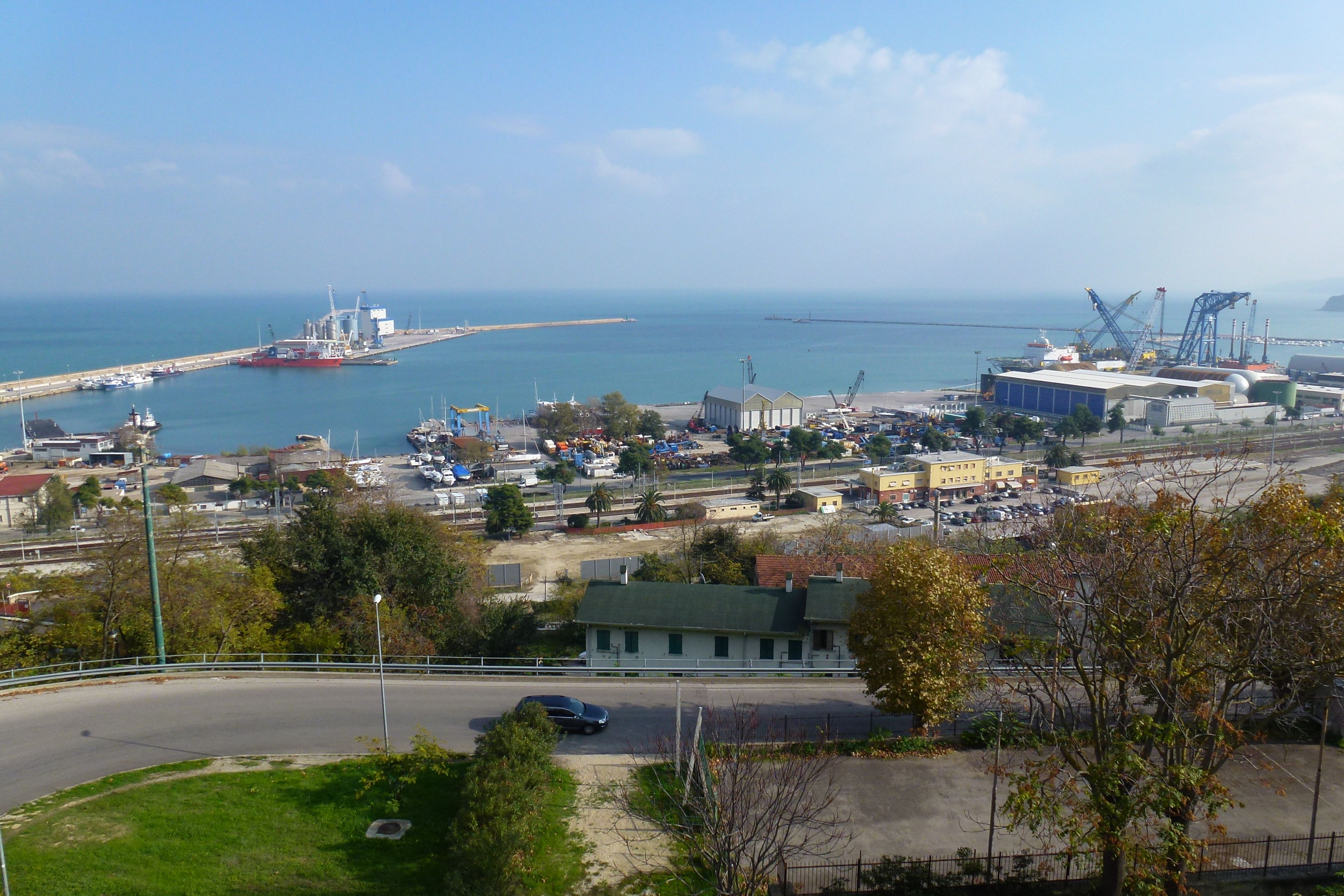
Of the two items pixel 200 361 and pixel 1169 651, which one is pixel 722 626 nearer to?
pixel 1169 651

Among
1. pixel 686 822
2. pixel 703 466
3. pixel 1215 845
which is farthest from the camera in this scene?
pixel 703 466

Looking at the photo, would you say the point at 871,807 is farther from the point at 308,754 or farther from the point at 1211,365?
the point at 1211,365

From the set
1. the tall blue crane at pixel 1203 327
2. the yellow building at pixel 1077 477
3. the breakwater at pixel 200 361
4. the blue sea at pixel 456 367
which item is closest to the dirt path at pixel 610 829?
the yellow building at pixel 1077 477

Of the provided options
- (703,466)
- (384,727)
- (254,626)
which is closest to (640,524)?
(703,466)

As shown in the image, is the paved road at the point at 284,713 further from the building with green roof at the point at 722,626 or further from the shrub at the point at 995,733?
the shrub at the point at 995,733

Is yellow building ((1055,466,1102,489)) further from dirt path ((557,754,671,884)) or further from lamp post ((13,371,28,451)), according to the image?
lamp post ((13,371,28,451))

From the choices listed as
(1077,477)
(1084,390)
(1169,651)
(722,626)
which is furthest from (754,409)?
(1169,651)

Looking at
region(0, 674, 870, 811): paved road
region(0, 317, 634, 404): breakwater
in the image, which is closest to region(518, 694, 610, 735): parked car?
region(0, 674, 870, 811): paved road
